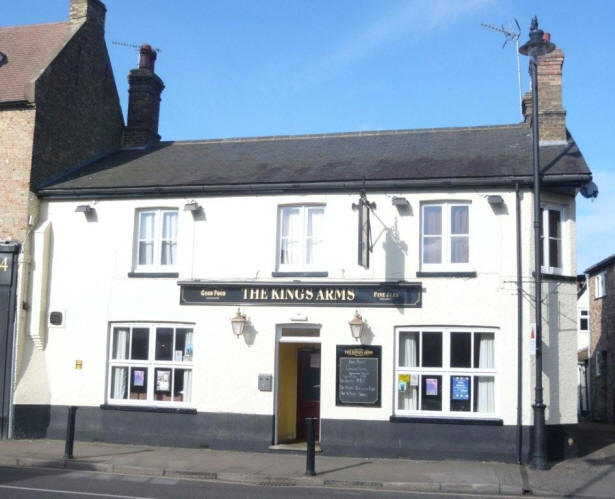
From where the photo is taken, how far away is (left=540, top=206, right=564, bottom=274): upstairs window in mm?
15836

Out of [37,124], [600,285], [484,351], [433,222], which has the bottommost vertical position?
[484,351]

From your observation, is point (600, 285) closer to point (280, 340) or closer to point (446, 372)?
point (446, 372)

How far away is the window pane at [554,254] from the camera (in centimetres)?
1596

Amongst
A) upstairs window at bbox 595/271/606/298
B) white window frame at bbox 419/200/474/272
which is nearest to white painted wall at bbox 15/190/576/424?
white window frame at bbox 419/200/474/272

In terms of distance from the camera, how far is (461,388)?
1553 cm

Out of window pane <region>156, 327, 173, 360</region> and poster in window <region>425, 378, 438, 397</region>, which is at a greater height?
window pane <region>156, 327, 173, 360</region>

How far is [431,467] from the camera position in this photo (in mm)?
14242

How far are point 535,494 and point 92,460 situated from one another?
8207mm

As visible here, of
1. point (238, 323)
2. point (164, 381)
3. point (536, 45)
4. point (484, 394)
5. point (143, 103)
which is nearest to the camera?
point (536, 45)

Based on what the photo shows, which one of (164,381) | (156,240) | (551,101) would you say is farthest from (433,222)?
(164,381)

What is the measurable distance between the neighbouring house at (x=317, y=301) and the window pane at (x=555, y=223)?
0.04m

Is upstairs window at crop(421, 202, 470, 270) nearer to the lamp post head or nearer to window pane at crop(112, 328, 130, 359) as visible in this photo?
the lamp post head

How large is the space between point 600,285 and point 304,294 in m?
14.9

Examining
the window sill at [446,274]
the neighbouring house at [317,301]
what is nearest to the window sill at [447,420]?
the neighbouring house at [317,301]
